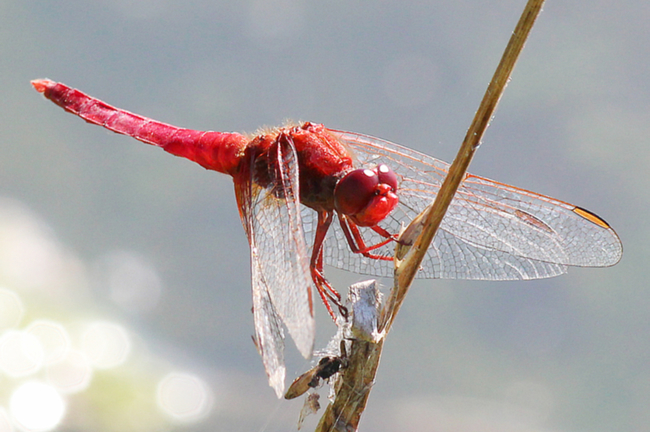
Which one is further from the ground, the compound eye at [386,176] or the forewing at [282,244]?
the compound eye at [386,176]

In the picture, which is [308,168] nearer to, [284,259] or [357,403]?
[284,259]

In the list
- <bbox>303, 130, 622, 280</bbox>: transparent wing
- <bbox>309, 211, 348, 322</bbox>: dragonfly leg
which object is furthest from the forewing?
<bbox>303, 130, 622, 280</bbox>: transparent wing

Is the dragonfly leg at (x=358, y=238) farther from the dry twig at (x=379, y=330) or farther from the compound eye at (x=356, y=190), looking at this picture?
the dry twig at (x=379, y=330)

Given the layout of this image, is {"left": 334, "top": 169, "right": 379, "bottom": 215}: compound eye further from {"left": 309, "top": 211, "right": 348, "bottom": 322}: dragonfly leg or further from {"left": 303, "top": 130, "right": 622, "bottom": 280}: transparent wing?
{"left": 303, "top": 130, "right": 622, "bottom": 280}: transparent wing

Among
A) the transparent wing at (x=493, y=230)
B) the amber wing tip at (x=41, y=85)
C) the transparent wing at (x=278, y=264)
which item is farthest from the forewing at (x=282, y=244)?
the amber wing tip at (x=41, y=85)

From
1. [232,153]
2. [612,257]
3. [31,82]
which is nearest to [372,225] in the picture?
[232,153]

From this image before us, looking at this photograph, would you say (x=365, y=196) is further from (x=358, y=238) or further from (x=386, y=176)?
(x=358, y=238)
